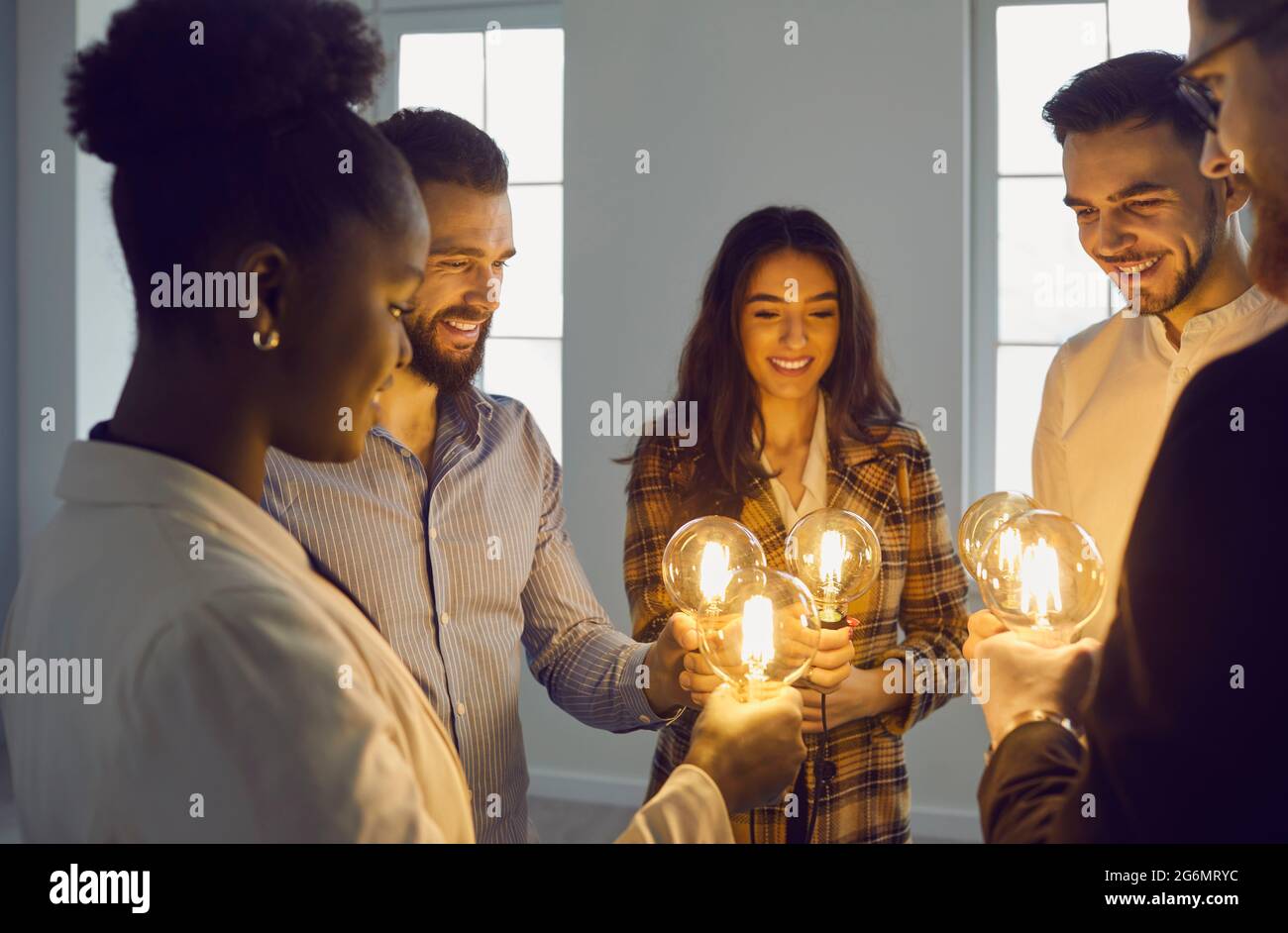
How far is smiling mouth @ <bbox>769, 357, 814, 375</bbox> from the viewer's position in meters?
1.81

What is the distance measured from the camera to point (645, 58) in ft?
10.0

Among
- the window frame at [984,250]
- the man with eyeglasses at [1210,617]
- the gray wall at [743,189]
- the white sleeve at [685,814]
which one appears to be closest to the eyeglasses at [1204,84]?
the man with eyeglasses at [1210,617]

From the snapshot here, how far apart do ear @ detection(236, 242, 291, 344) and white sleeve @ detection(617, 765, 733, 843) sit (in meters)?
0.47

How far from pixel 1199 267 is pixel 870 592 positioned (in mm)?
664

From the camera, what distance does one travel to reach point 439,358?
1.42 m

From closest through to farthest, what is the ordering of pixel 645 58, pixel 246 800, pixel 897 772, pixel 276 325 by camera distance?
pixel 246 800 < pixel 276 325 < pixel 897 772 < pixel 645 58

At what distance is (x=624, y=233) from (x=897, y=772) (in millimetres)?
1917

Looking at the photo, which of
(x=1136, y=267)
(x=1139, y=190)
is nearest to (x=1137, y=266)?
(x=1136, y=267)

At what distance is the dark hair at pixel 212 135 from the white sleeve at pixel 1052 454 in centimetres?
135

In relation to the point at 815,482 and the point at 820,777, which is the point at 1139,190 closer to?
the point at 815,482

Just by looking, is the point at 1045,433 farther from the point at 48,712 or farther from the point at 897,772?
the point at 48,712

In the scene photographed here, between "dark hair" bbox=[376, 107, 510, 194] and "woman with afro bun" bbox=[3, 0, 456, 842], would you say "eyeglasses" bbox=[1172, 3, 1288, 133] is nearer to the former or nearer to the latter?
"woman with afro bun" bbox=[3, 0, 456, 842]

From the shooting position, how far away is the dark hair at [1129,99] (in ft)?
5.10
